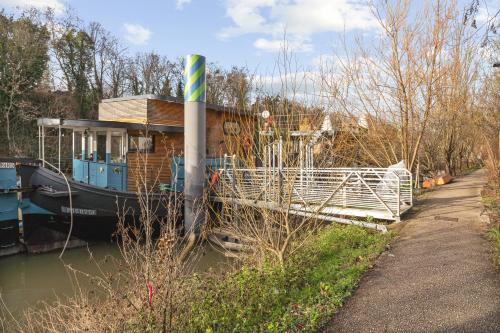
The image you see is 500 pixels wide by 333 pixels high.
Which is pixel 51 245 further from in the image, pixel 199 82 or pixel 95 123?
pixel 199 82

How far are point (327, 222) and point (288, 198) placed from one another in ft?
17.7

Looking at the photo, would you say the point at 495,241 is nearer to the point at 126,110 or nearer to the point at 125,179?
the point at 125,179

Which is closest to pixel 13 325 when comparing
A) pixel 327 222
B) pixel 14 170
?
pixel 14 170

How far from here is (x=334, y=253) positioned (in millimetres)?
7121

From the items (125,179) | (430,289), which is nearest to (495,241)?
(430,289)

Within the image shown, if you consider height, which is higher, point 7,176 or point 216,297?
point 7,176

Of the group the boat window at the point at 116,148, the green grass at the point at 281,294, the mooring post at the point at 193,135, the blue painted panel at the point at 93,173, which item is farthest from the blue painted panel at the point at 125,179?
the green grass at the point at 281,294

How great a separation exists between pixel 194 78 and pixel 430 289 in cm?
855

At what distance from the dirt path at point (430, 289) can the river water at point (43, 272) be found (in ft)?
11.2

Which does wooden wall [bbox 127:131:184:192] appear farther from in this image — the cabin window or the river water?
the river water

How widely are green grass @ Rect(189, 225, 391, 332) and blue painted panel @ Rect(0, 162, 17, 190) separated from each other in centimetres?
788

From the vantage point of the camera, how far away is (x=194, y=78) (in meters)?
11.4

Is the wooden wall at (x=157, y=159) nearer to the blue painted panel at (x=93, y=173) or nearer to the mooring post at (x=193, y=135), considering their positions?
the blue painted panel at (x=93, y=173)

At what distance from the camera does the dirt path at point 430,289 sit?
395 centimetres
